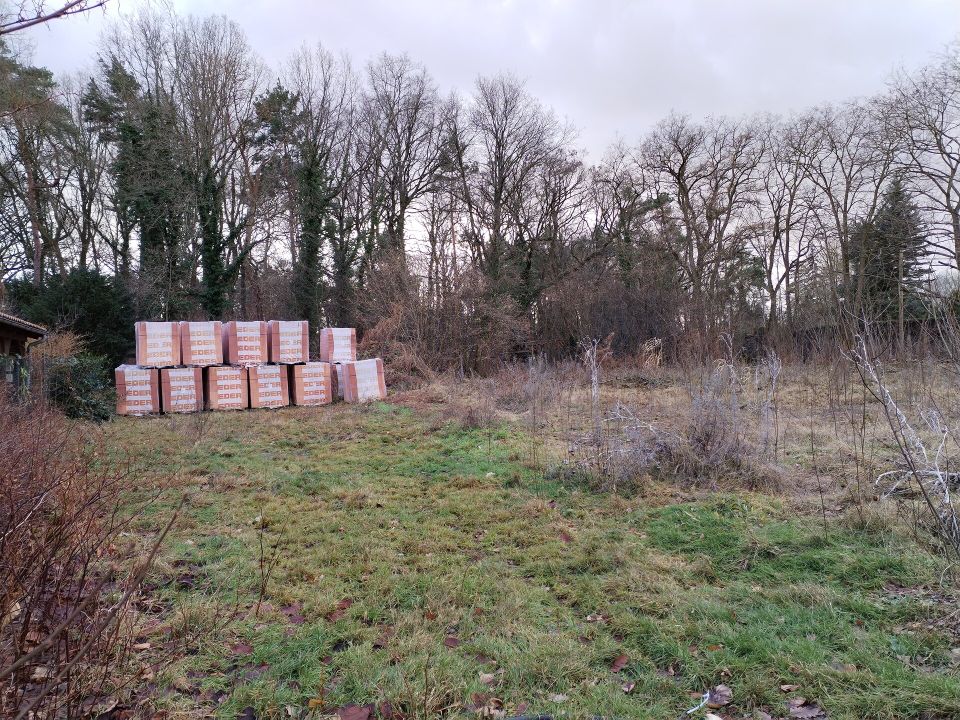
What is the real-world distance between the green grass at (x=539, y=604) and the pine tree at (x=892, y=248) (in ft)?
62.4

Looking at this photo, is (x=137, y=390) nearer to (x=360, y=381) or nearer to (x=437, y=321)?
(x=360, y=381)

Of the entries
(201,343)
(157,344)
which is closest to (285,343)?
(201,343)

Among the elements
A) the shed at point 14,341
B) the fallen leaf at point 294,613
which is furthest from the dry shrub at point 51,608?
the shed at point 14,341

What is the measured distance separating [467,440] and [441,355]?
984cm

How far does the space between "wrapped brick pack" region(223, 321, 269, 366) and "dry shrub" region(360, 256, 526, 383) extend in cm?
456

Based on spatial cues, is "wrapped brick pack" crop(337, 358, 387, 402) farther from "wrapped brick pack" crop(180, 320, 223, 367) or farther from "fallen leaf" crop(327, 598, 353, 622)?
"fallen leaf" crop(327, 598, 353, 622)

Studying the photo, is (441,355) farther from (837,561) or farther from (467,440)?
(837,561)

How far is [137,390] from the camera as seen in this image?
12.5 m

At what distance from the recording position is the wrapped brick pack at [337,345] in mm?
14570

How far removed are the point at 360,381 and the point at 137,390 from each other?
5.10 meters

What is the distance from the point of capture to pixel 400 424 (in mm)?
10461

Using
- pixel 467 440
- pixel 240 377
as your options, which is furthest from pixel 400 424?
pixel 240 377

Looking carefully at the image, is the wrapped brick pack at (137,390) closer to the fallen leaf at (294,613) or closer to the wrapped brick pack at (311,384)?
the wrapped brick pack at (311,384)

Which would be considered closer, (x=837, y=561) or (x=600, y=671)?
(x=600, y=671)
